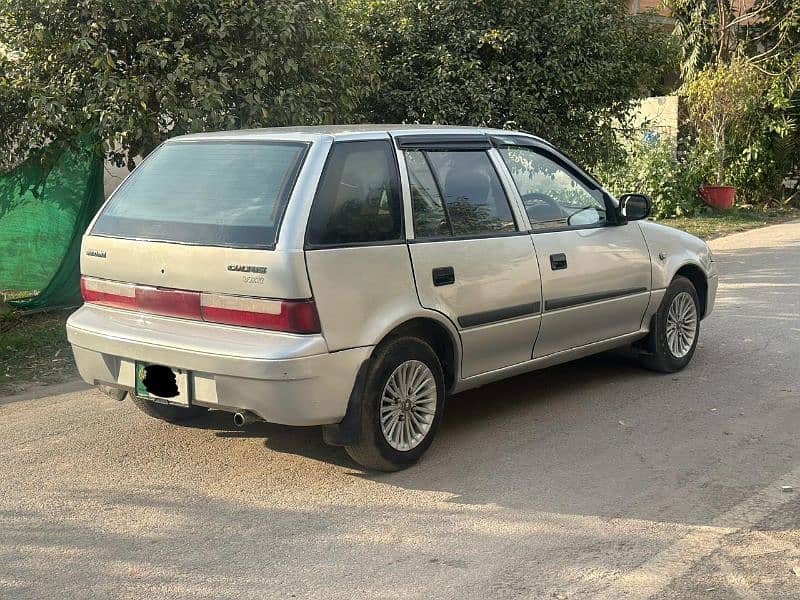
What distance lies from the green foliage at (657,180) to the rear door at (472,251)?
1236cm

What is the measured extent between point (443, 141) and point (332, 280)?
1350 millimetres

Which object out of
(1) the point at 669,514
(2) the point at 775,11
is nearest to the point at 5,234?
(1) the point at 669,514

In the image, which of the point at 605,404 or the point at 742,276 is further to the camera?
the point at 742,276

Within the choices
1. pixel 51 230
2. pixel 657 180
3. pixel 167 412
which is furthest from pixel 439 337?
pixel 657 180

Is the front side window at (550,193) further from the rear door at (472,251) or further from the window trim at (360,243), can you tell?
the window trim at (360,243)

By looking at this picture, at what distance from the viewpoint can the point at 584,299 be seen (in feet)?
20.5

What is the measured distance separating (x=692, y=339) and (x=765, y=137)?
1367 centimetres

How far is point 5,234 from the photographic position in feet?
29.3

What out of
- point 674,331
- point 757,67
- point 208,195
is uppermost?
point 757,67

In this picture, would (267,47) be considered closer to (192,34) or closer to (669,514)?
(192,34)

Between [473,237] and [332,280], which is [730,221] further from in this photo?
[332,280]

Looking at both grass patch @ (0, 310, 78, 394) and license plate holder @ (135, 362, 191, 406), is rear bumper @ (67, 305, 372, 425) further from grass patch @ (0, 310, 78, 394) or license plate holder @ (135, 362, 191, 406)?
grass patch @ (0, 310, 78, 394)

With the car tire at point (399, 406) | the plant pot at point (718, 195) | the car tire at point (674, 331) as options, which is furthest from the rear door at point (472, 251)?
the plant pot at point (718, 195)

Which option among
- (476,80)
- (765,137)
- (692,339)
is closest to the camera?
(692,339)
